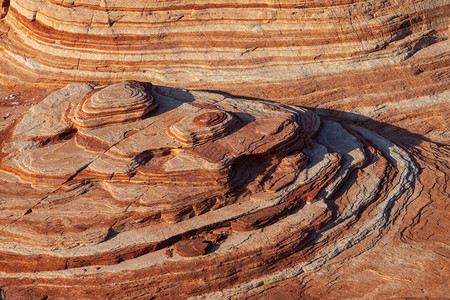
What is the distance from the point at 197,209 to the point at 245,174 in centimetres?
128

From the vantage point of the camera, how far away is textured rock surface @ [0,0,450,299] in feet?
30.8

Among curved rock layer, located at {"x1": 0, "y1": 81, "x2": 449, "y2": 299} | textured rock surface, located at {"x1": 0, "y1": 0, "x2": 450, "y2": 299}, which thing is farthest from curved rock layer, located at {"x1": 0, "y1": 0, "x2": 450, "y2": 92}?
curved rock layer, located at {"x1": 0, "y1": 81, "x2": 449, "y2": 299}

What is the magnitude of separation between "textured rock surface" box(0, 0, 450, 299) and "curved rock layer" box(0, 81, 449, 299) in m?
0.03

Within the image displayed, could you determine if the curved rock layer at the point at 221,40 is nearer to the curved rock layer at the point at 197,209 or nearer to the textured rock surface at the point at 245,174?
the textured rock surface at the point at 245,174

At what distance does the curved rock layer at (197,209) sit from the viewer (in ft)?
30.5

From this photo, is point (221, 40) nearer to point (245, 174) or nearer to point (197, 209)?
point (245, 174)

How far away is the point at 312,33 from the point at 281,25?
95cm

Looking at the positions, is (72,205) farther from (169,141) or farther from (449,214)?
(449,214)

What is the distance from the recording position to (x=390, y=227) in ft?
35.9

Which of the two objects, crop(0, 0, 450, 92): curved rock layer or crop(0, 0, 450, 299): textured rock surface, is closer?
crop(0, 0, 450, 299): textured rock surface

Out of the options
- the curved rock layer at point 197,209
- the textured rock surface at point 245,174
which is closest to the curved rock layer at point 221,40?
the textured rock surface at point 245,174

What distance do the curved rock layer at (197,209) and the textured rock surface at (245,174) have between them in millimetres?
28

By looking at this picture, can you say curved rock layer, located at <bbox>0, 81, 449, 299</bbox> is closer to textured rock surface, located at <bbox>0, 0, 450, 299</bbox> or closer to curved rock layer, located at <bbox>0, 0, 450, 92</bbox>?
textured rock surface, located at <bbox>0, 0, 450, 299</bbox>

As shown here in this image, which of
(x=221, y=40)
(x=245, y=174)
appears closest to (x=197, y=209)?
(x=245, y=174)
